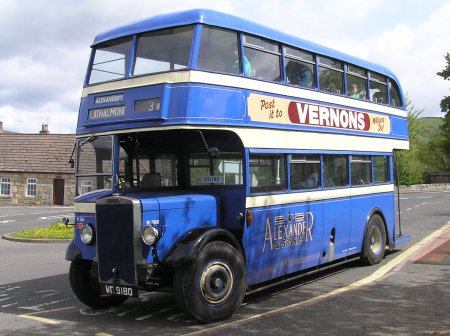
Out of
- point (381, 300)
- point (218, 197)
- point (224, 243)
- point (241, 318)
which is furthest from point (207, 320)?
point (381, 300)

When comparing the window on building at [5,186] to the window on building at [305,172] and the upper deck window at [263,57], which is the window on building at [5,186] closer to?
the window on building at [305,172]

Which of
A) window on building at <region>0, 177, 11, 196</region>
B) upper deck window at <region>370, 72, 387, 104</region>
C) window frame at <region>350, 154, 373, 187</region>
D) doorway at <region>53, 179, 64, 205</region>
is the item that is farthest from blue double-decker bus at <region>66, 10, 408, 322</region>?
window on building at <region>0, 177, 11, 196</region>

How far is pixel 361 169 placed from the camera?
10344mm

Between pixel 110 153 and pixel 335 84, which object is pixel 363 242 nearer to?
pixel 335 84

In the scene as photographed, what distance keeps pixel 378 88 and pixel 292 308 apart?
6173mm

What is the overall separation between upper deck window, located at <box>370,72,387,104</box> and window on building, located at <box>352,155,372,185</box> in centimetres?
138

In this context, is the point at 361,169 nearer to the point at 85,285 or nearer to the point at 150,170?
the point at 150,170

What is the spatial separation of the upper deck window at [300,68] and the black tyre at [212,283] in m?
3.18

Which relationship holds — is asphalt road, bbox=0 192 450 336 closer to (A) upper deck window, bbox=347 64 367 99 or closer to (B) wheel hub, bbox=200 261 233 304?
(B) wheel hub, bbox=200 261 233 304

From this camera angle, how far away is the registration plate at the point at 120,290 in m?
6.31

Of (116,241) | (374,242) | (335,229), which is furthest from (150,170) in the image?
(374,242)

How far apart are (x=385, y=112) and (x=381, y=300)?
532 centimetres

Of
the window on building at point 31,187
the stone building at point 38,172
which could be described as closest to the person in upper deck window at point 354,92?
the stone building at point 38,172

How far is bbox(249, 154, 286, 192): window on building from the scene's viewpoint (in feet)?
24.3
